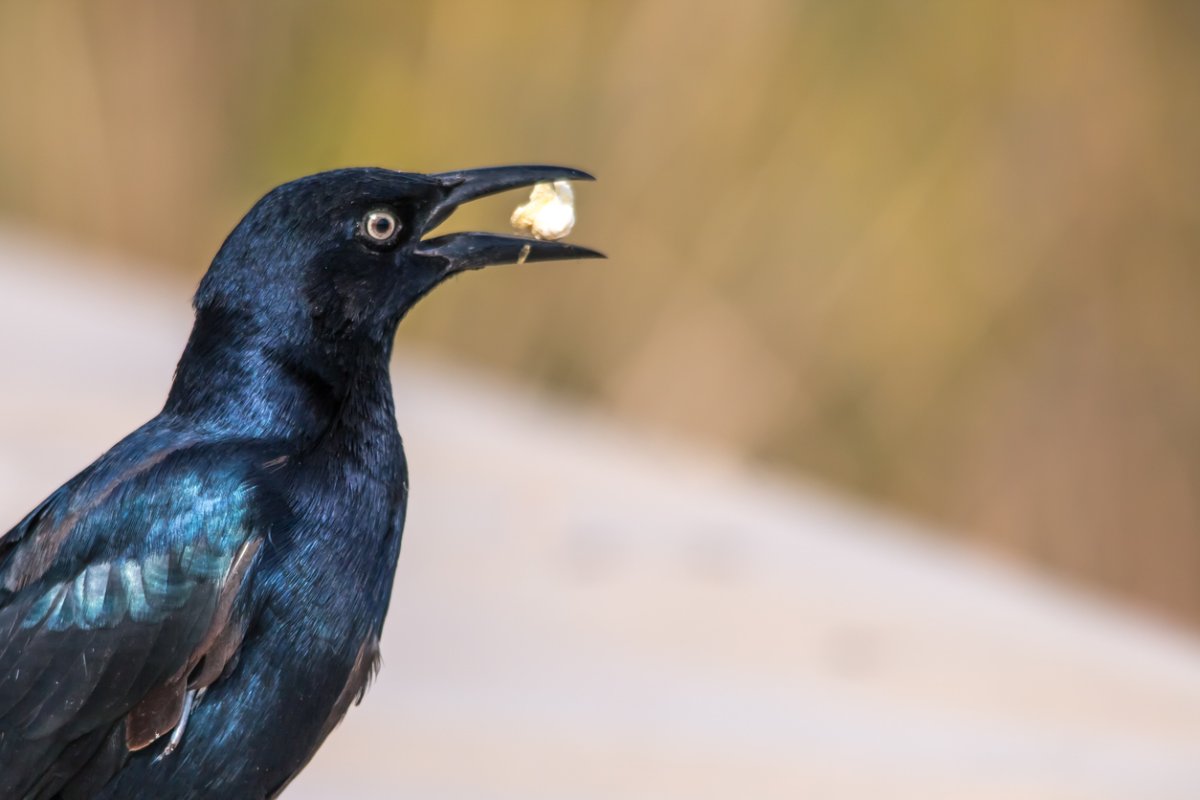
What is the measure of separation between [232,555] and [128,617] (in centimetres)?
16

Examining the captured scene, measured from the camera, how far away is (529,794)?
11.5ft

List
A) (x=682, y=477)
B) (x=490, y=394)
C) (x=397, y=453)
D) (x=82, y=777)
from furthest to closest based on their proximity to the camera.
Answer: (x=490, y=394), (x=682, y=477), (x=397, y=453), (x=82, y=777)

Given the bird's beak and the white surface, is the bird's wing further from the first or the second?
the white surface

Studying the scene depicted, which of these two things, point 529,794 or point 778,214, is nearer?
point 529,794

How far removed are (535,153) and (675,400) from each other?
937mm

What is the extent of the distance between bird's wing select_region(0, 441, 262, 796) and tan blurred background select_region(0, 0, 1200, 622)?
372 centimetres

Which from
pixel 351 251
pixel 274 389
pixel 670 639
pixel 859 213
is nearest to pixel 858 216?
pixel 859 213

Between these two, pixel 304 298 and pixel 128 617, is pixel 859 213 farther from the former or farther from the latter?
pixel 128 617

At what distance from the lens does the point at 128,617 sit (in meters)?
2.58

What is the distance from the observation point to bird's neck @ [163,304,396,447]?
2.76 meters

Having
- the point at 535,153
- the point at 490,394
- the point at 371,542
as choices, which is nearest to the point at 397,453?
the point at 371,542

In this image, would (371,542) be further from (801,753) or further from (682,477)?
(682,477)

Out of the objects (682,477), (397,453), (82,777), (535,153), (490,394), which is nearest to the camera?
(82,777)

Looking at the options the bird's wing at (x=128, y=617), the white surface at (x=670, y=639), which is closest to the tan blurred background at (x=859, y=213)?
the white surface at (x=670, y=639)
